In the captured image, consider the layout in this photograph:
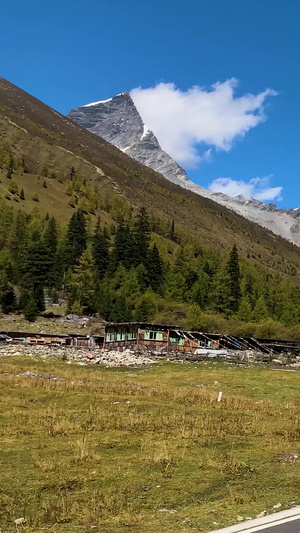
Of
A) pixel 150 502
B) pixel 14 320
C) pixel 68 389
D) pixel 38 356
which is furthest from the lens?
pixel 14 320

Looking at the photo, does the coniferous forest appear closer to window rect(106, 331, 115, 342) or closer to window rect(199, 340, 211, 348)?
window rect(199, 340, 211, 348)

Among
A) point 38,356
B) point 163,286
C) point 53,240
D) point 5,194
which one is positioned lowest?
point 38,356

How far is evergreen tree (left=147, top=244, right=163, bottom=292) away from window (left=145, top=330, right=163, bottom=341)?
148ft

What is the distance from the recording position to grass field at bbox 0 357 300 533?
31.8 feet

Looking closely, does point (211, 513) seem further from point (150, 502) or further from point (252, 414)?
point (252, 414)

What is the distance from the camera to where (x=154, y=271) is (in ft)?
379

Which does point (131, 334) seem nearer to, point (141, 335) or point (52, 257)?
point (141, 335)

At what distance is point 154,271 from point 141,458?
102m

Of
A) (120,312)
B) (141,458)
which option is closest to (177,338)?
(120,312)

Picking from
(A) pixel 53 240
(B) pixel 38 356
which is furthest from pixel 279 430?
(A) pixel 53 240

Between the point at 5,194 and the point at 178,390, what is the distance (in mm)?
164617

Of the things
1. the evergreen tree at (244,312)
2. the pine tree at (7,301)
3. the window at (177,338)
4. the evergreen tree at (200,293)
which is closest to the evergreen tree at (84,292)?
the pine tree at (7,301)

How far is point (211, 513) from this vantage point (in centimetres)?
950

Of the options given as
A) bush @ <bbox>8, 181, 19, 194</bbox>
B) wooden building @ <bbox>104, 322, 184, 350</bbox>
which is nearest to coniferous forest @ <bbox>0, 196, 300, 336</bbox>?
wooden building @ <bbox>104, 322, 184, 350</bbox>
